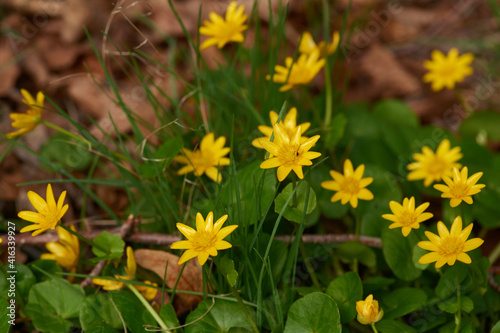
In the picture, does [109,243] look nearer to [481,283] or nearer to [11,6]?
[481,283]

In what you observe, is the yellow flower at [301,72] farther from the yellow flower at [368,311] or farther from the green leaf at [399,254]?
the yellow flower at [368,311]

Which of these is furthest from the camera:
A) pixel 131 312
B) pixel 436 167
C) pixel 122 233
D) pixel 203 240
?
pixel 436 167

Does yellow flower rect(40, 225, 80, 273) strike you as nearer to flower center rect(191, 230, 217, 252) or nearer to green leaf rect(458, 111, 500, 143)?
flower center rect(191, 230, 217, 252)

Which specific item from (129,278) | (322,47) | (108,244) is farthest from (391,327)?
(322,47)

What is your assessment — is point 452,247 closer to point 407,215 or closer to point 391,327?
point 407,215

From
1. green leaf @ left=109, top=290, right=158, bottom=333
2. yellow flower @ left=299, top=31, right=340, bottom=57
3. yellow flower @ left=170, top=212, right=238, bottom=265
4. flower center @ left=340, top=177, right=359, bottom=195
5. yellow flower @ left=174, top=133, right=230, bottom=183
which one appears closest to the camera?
yellow flower @ left=170, top=212, right=238, bottom=265

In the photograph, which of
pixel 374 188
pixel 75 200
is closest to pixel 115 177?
pixel 75 200

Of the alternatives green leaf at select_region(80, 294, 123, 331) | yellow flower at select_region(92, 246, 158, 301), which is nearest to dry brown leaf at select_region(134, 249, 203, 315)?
yellow flower at select_region(92, 246, 158, 301)
